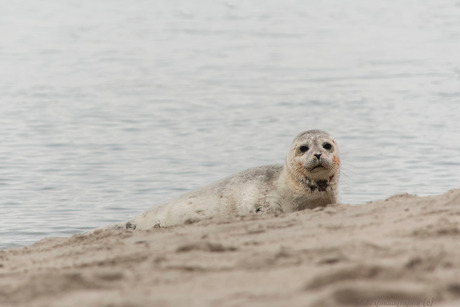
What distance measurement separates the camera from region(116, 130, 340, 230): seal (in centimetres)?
737

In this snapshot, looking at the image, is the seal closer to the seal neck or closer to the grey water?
the seal neck

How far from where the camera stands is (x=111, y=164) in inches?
456

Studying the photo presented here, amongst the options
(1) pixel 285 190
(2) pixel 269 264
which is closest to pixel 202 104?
(1) pixel 285 190

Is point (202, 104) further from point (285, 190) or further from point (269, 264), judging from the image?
point (269, 264)

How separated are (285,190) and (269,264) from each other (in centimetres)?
293

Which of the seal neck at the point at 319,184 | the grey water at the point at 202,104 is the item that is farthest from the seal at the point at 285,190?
the grey water at the point at 202,104

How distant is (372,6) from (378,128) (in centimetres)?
1503

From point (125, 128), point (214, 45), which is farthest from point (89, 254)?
point (214, 45)

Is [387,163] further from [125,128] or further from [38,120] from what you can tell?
[38,120]

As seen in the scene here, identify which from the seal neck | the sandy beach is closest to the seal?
the seal neck

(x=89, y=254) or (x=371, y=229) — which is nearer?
(x=371, y=229)

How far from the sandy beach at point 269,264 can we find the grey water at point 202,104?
3.24 m

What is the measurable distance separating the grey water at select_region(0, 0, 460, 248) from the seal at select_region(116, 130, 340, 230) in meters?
1.82

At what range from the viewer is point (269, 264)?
4512 mm
